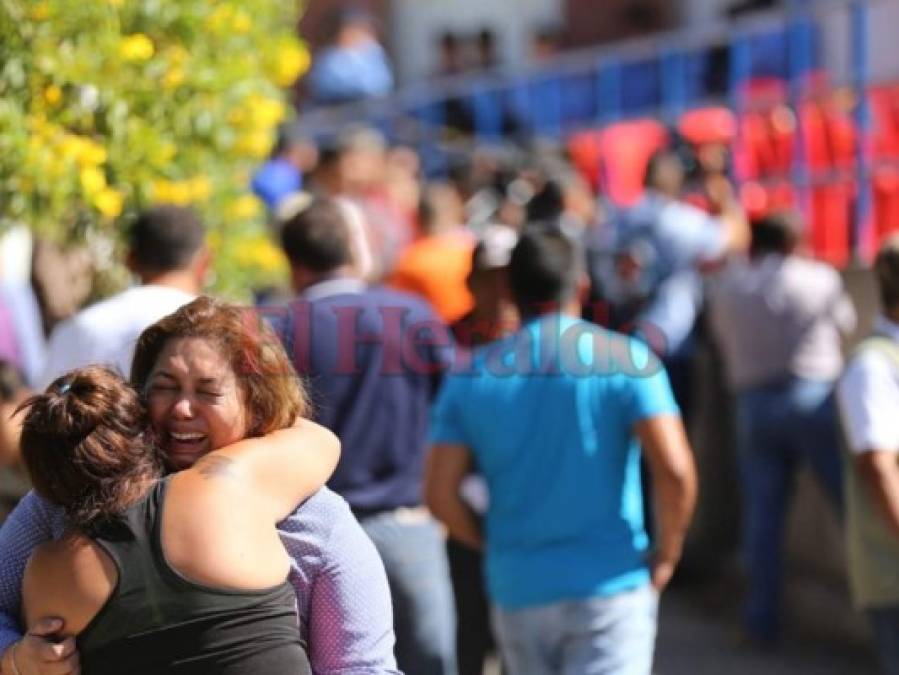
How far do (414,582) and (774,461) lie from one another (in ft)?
9.69

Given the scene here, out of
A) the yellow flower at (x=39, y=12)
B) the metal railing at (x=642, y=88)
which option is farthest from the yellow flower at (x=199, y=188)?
the metal railing at (x=642, y=88)

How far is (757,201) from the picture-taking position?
9.54 m

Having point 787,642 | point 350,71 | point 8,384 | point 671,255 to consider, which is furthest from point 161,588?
point 350,71

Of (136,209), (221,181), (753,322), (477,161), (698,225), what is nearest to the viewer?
(136,209)

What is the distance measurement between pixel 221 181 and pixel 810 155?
4.28 m

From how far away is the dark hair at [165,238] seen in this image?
475 centimetres

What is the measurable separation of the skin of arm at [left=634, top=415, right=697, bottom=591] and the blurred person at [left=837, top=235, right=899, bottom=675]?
1.68 ft

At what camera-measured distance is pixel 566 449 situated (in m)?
4.68

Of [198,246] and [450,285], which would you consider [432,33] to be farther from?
[198,246]

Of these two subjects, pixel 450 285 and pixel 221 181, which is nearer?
pixel 221 181

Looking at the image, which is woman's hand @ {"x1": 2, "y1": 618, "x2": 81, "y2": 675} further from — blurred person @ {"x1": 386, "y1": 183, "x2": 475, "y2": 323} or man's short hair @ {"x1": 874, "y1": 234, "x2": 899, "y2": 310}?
blurred person @ {"x1": 386, "y1": 183, "x2": 475, "y2": 323}

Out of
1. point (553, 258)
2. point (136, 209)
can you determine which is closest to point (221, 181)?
point (136, 209)

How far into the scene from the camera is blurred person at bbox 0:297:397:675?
2.96 m

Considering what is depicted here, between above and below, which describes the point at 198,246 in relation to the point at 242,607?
above
